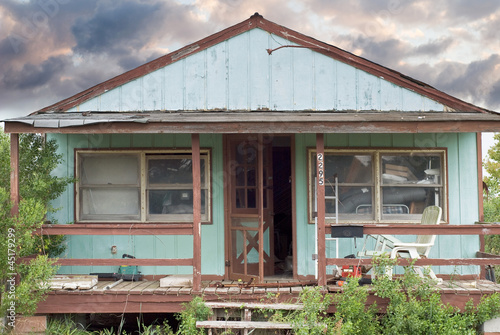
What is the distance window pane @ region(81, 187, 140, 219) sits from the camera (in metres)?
9.06

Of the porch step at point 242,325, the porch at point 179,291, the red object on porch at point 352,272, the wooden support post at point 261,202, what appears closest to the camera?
the porch step at point 242,325

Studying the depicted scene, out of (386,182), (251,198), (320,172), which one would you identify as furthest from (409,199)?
(251,198)

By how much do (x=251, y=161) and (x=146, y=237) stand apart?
2.08 m

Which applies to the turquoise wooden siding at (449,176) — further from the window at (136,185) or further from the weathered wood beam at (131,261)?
the weathered wood beam at (131,261)

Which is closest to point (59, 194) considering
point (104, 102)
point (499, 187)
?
point (104, 102)

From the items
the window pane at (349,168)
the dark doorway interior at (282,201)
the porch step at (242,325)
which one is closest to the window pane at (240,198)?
the window pane at (349,168)

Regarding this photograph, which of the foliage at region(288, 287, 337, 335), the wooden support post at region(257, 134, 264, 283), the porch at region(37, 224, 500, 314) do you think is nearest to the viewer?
the foliage at region(288, 287, 337, 335)

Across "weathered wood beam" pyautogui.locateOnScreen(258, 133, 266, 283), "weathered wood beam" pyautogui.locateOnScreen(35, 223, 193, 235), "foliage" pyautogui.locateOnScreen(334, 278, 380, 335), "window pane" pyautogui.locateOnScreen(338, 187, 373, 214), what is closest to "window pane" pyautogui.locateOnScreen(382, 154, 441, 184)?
"window pane" pyautogui.locateOnScreen(338, 187, 373, 214)

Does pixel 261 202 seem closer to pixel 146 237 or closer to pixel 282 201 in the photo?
pixel 146 237

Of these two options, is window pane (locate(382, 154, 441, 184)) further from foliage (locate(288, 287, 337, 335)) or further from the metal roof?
foliage (locate(288, 287, 337, 335))

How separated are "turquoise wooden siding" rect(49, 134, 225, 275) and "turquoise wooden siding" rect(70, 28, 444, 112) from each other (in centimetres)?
54

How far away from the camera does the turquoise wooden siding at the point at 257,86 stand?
879 centimetres

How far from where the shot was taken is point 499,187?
18.1 meters

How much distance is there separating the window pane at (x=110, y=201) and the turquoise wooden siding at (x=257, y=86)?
4.35ft
